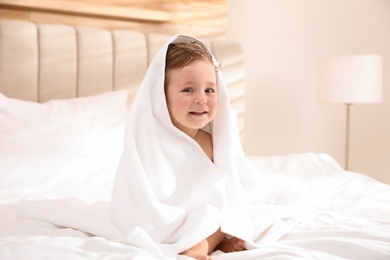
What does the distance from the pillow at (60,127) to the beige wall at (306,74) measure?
5.12ft

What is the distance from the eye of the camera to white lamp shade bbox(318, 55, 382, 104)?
3279 millimetres

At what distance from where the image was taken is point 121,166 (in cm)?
131

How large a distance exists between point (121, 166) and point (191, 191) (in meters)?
0.19

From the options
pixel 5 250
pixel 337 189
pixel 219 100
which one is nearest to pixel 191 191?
pixel 219 100

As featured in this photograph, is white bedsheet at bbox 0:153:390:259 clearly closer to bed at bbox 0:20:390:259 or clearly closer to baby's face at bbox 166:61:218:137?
bed at bbox 0:20:390:259

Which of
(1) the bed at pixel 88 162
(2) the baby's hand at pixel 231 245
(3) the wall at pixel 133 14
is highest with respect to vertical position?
(3) the wall at pixel 133 14

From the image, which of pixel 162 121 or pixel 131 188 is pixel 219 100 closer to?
pixel 162 121

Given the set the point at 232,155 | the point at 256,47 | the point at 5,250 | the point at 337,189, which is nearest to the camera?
the point at 5,250

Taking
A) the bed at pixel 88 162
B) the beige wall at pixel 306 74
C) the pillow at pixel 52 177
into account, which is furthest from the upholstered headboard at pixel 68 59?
the beige wall at pixel 306 74

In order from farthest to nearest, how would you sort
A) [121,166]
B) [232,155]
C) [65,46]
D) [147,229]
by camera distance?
[65,46] < [232,155] < [121,166] < [147,229]

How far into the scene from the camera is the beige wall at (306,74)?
12.5ft

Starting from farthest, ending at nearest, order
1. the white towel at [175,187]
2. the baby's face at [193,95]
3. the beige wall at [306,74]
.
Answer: the beige wall at [306,74] < the baby's face at [193,95] < the white towel at [175,187]

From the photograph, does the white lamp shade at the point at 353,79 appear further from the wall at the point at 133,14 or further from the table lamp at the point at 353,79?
the wall at the point at 133,14

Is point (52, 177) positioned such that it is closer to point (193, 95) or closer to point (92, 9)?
point (193, 95)
